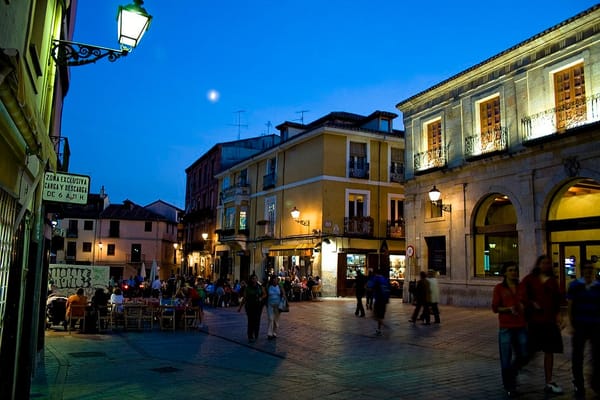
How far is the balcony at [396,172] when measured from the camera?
99.8 ft

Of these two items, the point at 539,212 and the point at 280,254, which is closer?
the point at 539,212

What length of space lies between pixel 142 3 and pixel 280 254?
25.9 metres

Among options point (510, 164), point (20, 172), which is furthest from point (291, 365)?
point (510, 164)

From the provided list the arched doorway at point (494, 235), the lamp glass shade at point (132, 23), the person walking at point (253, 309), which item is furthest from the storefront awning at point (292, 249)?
the lamp glass shade at point (132, 23)

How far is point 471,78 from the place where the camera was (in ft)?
A: 66.0

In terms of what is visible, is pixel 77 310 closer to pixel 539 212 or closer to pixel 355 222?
pixel 539 212

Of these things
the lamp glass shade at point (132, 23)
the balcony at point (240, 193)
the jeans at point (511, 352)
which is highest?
the balcony at point (240, 193)

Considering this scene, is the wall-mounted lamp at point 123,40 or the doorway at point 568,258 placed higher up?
the wall-mounted lamp at point 123,40

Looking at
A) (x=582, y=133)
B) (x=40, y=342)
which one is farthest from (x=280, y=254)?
(x=40, y=342)

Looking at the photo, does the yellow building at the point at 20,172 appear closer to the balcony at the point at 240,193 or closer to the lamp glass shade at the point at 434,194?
the lamp glass shade at the point at 434,194

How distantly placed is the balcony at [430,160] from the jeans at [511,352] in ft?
49.2

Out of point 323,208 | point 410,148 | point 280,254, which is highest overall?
point 410,148

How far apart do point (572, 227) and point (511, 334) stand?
11.1 m

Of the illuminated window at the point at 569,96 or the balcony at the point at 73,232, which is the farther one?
the balcony at the point at 73,232
